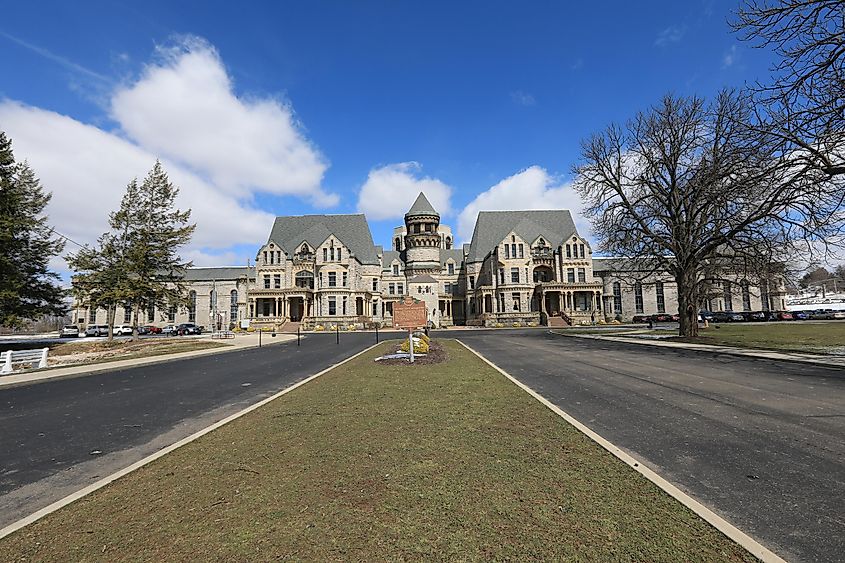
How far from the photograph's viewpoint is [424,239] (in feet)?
252

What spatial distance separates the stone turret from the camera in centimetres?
7538

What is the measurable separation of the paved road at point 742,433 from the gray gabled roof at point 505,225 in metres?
60.6

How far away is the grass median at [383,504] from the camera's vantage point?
3.14 m

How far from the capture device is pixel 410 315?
17422mm

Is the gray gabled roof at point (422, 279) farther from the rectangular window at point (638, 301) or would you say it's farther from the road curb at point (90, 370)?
the road curb at point (90, 370)

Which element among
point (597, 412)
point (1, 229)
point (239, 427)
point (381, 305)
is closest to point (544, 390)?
point (597, 412)

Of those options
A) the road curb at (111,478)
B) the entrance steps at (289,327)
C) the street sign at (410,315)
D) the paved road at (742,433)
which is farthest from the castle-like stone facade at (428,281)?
the road curb at (111,478)

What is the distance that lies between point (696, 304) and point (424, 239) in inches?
2090

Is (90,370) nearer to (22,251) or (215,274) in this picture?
(22,251)

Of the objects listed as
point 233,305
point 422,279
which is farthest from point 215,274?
point 422,279

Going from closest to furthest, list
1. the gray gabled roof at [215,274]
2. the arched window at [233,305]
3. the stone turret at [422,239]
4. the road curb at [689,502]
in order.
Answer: the road curb at [689,502] < the stone turret at [422,239] < the arched window at [233,305] < the gray gabled roof at [215,274]

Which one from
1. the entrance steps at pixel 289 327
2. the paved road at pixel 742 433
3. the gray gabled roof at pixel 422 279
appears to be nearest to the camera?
the paved road at pixel 742 433

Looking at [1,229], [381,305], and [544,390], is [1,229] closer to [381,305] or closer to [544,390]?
[544,390]

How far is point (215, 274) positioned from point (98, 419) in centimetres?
7812
